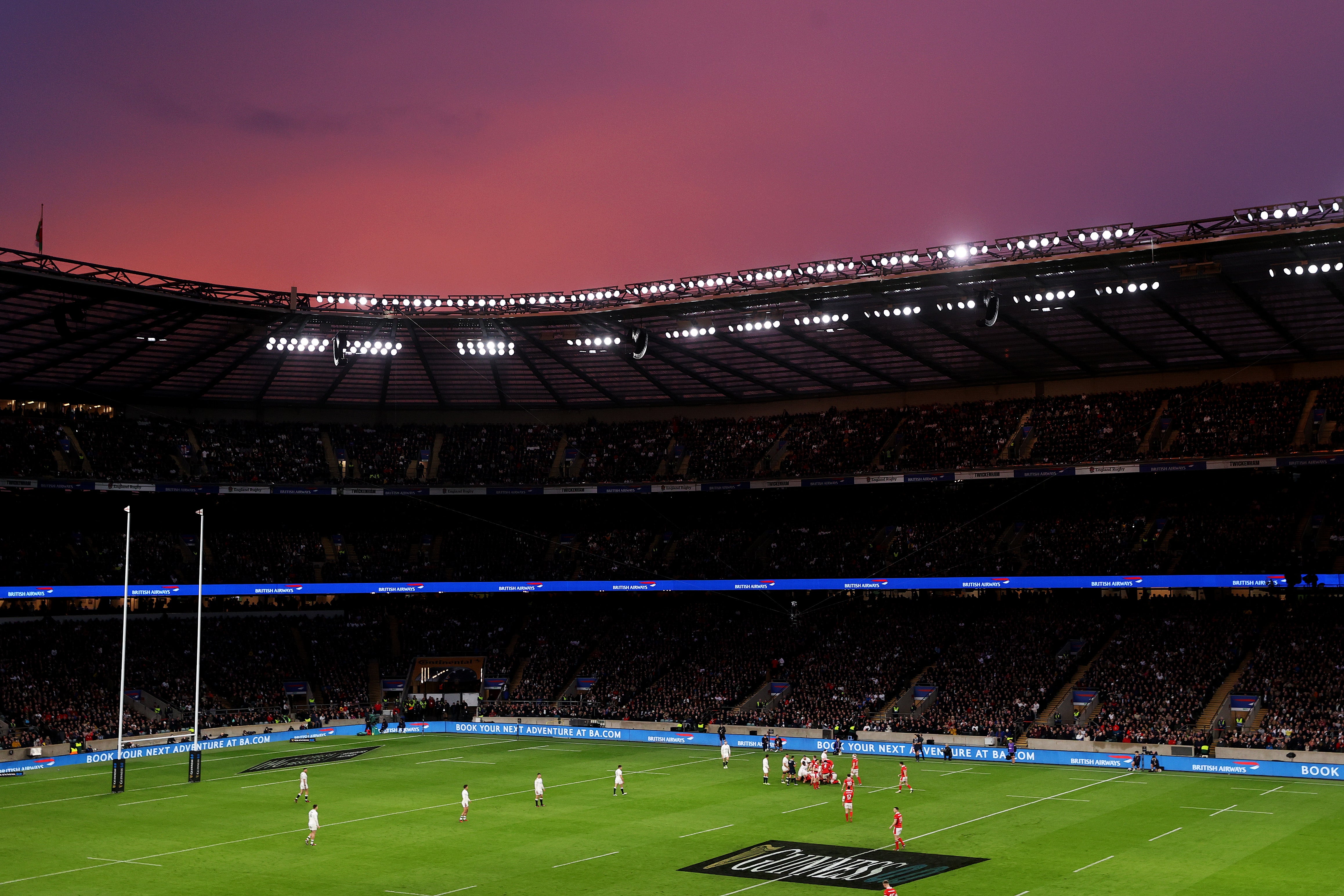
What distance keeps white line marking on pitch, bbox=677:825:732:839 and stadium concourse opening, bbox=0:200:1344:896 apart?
1.23ft

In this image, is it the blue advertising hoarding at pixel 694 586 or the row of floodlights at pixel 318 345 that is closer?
the blue advertising hoarding at pixel 694 586

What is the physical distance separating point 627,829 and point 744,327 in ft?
84.3

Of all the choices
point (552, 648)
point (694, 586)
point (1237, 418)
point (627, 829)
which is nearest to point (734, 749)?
point (694, 586)

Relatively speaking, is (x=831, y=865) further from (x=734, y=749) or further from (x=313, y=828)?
(x=734, y=749)

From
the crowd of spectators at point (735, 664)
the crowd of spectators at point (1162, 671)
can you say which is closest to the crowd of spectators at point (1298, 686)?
the crowd of spectators at point (735, 664)

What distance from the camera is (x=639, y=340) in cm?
5747

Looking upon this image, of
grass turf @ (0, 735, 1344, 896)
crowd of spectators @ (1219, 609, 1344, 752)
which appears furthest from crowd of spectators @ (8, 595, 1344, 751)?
grass turf @ (0, 735, 1344, 896)

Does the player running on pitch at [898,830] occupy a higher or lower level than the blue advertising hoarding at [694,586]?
lower

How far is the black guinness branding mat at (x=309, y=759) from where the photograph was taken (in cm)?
5200

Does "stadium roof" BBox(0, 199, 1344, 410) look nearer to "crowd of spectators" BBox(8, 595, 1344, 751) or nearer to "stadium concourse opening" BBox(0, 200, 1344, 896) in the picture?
"stadium concourse opening" BBox(0, 200, 1344, 896)

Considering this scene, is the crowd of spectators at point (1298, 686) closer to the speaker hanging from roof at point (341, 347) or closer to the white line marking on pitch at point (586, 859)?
the white line marking on pitch at point (586, 859)

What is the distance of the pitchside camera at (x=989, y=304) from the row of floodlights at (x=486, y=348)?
22592 mm

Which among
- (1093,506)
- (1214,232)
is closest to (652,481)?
(1093,506)

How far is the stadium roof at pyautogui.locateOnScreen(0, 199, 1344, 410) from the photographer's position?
46469 millimetres
